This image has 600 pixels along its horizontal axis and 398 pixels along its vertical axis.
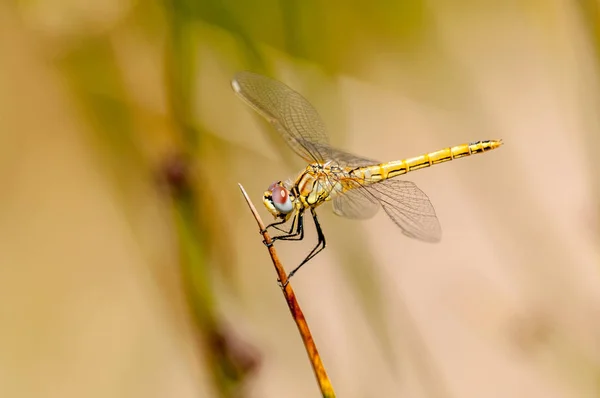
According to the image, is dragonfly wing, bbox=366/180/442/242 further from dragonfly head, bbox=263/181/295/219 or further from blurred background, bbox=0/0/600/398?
blurred background, bbox=0/0/600/398

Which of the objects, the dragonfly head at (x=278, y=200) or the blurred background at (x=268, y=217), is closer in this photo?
the dragonfly head at (x=278, y=200)

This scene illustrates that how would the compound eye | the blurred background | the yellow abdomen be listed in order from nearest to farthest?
the compound eye < the yellow abdomen < the blurred background

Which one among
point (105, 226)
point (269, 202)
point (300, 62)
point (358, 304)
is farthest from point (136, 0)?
point (358, 304)

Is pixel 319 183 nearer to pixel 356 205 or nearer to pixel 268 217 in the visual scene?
pixel 356 205

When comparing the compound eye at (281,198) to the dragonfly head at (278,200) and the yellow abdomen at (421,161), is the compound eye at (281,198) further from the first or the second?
the yellow abdomen at (421,161)

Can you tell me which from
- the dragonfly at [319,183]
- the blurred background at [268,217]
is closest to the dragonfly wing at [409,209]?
the dragonfly at [319,183]

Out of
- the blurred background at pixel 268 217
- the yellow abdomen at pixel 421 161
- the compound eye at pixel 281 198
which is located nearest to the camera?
the compound eye at pixel 281 198

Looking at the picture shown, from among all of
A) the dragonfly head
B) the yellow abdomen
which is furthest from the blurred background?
the dragonfly head

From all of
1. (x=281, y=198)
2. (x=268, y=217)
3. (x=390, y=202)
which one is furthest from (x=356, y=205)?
(x=268, y=217)
